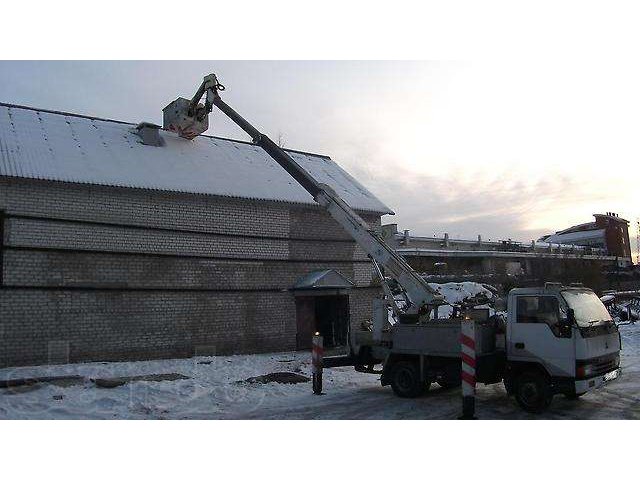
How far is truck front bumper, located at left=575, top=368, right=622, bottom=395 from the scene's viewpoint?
8.38 meters

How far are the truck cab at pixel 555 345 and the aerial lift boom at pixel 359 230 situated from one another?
6.41ft

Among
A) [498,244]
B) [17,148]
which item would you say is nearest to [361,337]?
[17,148]

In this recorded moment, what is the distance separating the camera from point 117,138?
700 inches

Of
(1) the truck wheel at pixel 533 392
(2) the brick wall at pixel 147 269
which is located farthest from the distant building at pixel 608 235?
(1) the truck wheel at pixel 533 392

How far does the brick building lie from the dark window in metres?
9.15

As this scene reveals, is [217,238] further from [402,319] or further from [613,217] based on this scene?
[613,217]

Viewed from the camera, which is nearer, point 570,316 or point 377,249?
point 570,316

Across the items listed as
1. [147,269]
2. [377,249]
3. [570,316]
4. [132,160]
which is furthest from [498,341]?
[132,160]

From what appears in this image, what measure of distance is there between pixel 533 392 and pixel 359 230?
500 cm

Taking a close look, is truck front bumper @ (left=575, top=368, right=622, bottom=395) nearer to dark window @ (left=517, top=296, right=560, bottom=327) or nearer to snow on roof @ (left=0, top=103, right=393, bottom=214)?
dark window @ (left=517, top=296, right=560, bottom=327)

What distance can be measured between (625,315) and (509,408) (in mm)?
16005

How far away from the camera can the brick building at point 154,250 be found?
45.1ft

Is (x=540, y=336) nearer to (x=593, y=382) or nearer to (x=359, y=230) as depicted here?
(x=593, y=382)

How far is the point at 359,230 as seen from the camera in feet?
39.7
